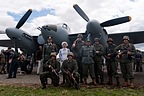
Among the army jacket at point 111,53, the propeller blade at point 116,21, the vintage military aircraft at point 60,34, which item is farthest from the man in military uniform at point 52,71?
the propeller blade at point 116,21

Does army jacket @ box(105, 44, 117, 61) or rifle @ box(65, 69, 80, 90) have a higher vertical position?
army jacket @ box(105, 44, 117, 61)

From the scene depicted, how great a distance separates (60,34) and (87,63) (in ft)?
16.8

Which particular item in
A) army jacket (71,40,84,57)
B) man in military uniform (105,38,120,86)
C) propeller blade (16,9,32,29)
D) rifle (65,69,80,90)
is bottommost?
rifle (65,69,80,90)

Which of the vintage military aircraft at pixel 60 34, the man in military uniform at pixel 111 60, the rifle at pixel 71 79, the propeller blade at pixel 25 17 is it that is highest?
the propeller blade at pixel 25 17

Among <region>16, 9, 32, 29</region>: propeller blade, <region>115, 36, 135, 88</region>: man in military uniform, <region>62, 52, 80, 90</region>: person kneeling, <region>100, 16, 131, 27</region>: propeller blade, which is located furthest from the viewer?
<region>16, 9, 32, 29</region>: propeller blade

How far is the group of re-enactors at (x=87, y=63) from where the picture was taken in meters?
7.30

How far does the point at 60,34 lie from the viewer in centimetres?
1264

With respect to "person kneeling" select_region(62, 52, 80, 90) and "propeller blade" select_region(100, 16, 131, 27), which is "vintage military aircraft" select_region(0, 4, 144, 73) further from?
"person kneeling" select_region(62, 52, 80, 90)

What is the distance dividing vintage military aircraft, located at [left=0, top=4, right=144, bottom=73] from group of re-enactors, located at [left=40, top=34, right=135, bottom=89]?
2.20 metres

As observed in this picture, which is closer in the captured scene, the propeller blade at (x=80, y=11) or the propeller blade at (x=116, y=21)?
the propeller blade at (x=116, y=21)

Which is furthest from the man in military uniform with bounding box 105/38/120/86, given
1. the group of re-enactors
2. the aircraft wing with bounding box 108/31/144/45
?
the aircraft wing with bounding box 108/31/144/45

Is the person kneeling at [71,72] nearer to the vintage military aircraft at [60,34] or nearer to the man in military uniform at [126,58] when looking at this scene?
the man in military uniform at [126,58]

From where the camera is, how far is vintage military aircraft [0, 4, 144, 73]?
10.4m

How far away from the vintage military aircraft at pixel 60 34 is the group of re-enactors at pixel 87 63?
2.20m
